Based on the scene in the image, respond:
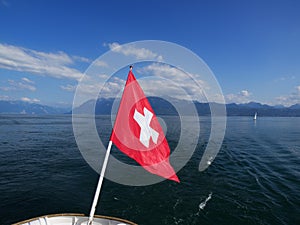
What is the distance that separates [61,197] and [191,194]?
39.4 feet

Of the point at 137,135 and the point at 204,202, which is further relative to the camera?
the point at 204,202

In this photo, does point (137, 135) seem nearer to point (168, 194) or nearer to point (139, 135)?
point (139, 135)

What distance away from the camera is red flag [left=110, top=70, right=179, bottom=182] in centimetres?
815

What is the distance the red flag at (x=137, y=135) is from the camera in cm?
815

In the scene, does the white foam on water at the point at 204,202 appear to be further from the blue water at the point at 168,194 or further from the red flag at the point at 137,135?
the red flag at the point at 137,135

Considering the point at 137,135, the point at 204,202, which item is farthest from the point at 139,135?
the point at 204,202

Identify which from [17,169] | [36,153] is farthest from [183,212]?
[36,153]

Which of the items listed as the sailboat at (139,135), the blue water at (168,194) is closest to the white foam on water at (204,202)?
the blue water at (168,194)

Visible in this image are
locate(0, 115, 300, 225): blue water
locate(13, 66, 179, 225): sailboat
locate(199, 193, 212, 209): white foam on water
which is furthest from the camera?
locate(199, 193, 212, 209): white foam on water

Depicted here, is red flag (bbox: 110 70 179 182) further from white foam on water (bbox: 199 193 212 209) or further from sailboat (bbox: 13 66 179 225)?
white foam on water (bbox: 199 193 212 209)

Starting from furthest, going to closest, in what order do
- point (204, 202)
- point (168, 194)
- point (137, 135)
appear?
point (168, 194), point (204, 202), point (137, 135)

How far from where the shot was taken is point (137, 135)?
840cm

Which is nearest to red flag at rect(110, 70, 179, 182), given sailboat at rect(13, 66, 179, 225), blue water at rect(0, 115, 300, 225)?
sailboat at rect(13, 66, 179, 225)

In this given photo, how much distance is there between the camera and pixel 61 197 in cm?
1598
